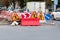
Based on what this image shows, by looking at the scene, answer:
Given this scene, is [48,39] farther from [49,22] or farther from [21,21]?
[49,22]

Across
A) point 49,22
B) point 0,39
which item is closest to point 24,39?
point 0,39

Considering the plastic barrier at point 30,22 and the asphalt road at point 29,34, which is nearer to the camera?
the asphalt road at point 29,34

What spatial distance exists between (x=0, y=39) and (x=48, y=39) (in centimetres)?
233

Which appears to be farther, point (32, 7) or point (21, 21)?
point (32, 7)

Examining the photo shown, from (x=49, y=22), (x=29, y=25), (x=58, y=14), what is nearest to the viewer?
(x=29, y=25)

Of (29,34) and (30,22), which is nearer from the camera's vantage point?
(29,34)

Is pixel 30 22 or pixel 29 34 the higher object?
pixel 29 34

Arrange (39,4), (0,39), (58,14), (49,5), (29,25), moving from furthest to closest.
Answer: (49,5) < (39,4) < (58,14) < (29,25) < (0,39)

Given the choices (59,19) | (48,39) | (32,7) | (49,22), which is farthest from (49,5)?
(48,39)

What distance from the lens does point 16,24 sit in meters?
19.7

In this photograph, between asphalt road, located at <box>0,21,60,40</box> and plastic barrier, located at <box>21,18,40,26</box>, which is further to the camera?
plastic barrier, located at <box>21,18,40,26</box>

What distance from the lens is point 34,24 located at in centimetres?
1955

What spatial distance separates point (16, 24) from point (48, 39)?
28.6 ft

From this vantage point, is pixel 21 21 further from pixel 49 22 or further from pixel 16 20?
pixel 49 22
